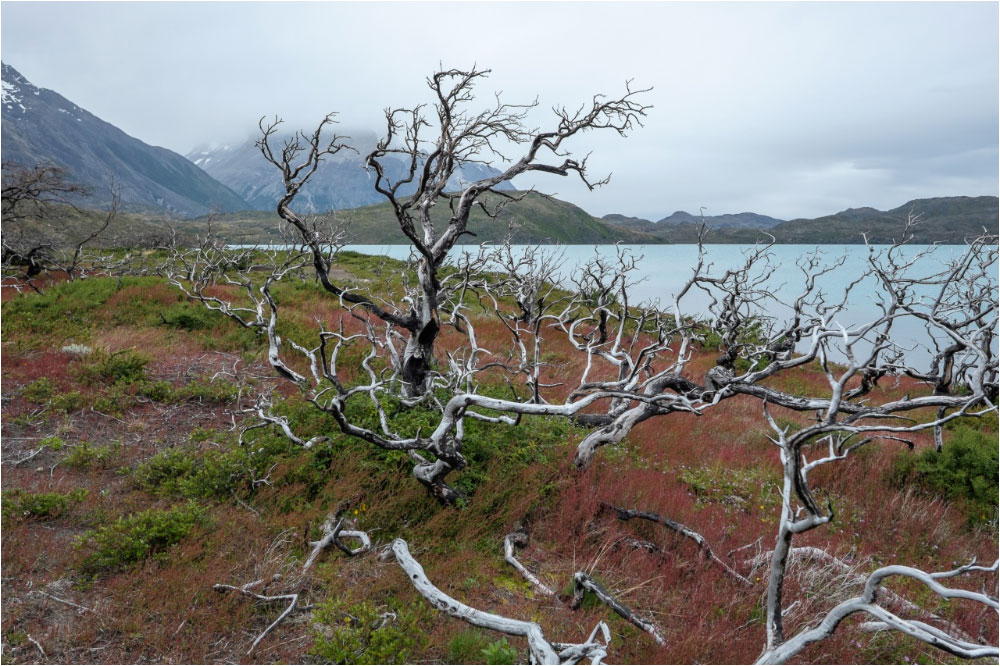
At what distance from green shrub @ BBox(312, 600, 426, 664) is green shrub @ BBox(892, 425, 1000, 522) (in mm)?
8567

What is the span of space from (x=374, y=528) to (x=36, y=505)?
3812 millimetres

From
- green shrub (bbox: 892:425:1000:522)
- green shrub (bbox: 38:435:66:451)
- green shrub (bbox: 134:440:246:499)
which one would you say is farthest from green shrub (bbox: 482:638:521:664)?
green shrub (bbox: 892:425:1000:522)

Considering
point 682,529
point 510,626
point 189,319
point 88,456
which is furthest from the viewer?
point 189,319

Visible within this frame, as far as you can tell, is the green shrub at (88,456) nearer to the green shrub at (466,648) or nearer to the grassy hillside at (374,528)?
the grassy hillside at (374,528)

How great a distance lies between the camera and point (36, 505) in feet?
18.5

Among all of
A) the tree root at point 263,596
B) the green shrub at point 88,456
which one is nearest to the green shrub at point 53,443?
the green shrub at point 88,456

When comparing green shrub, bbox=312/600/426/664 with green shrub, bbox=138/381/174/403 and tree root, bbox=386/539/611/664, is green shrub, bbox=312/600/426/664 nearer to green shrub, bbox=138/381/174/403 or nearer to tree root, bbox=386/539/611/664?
tree root, bbox=386/539/611/664

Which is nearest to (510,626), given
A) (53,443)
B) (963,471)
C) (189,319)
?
(53,443)

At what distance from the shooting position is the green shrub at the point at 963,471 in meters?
7.78

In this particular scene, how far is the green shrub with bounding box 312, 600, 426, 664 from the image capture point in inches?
160

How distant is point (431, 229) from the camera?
8.70 meters

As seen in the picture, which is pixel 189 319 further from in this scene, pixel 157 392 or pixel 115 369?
pixel 157 392

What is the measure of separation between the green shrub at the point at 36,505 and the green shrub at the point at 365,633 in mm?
3662

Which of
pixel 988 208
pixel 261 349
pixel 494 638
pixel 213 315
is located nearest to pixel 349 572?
pixel 494 638
